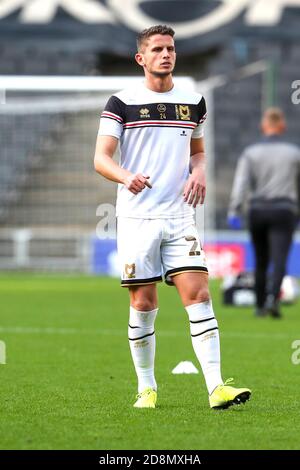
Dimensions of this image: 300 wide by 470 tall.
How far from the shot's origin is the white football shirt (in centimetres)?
605

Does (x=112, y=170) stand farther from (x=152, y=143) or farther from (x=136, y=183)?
(x=152, y=143)

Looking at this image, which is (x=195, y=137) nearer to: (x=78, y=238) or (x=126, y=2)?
(x=78, y=238)

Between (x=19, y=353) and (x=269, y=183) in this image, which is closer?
(x=19, y=353)

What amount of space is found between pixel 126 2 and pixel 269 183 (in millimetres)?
12184

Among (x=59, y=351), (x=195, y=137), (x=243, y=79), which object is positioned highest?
(x=243, y=79)

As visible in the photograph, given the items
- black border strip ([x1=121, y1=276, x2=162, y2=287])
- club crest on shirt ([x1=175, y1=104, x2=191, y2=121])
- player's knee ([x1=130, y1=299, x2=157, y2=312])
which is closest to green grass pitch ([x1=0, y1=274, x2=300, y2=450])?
player's knee ([x1=130, y1=299, x2=157, y2=312])

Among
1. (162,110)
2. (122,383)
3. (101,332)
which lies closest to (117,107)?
(162,110)

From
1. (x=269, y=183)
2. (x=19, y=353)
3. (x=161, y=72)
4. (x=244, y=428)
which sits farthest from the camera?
(x=269, y=183)

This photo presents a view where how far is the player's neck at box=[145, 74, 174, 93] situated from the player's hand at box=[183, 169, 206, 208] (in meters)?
0.46

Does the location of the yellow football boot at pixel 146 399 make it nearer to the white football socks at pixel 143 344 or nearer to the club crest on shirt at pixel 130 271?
the white football socks at pixel 143 344

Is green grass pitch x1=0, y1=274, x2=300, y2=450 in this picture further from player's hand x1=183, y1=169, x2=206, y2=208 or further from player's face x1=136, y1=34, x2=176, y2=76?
player's face x1=136, y1=34, x2=176, y2=76

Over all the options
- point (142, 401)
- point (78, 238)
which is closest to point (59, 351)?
point (142, 401)

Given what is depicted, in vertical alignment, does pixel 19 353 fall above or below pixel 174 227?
below

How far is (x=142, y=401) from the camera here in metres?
6.13
